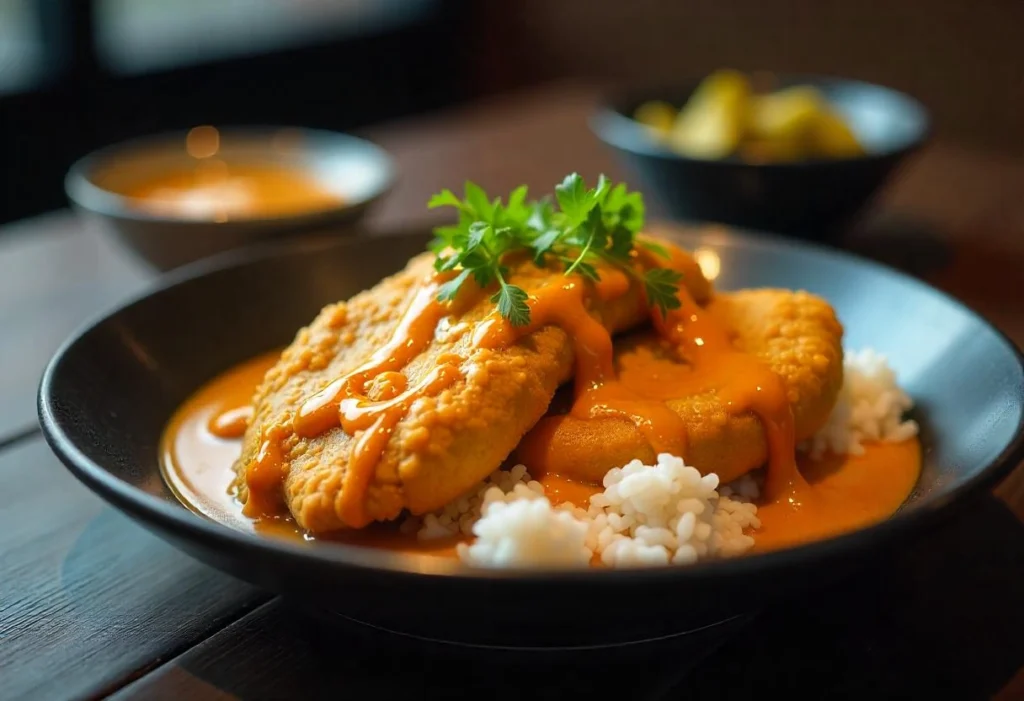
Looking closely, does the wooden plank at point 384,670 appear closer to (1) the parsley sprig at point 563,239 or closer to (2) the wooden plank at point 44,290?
(1) the parsley sprig at point 563,239

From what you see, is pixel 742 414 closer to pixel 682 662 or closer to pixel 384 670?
pixel 682 662

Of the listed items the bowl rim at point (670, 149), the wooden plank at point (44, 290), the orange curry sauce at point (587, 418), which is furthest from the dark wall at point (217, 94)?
the orange curry sauce at point (587, 418)

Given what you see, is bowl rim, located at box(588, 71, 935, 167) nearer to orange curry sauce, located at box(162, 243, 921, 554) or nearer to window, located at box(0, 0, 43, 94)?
orange curry sauce, located at box(162, 243, 921, 554)

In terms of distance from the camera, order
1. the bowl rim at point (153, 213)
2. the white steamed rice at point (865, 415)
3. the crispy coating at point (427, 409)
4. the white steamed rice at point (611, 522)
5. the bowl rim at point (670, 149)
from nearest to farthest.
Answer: the white steamed rice at point (611, 522) → the crispy coating at point (427, 409) → the white steamed rice at point (865, 415) → the bowl rim at point (153, 213) → the bowl rim at point (670, 149)

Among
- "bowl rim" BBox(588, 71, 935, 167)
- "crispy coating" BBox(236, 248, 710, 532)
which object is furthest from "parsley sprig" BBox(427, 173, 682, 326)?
"bowl rim" BBox(588, 71, 935, 167)

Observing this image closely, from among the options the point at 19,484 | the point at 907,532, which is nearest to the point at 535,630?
the point at 907,532

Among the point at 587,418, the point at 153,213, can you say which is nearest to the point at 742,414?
the point at 587,418

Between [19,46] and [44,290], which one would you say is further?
[19,46]

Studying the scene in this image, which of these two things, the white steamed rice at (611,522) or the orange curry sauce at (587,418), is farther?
the orange curry sauce at (587,418)
